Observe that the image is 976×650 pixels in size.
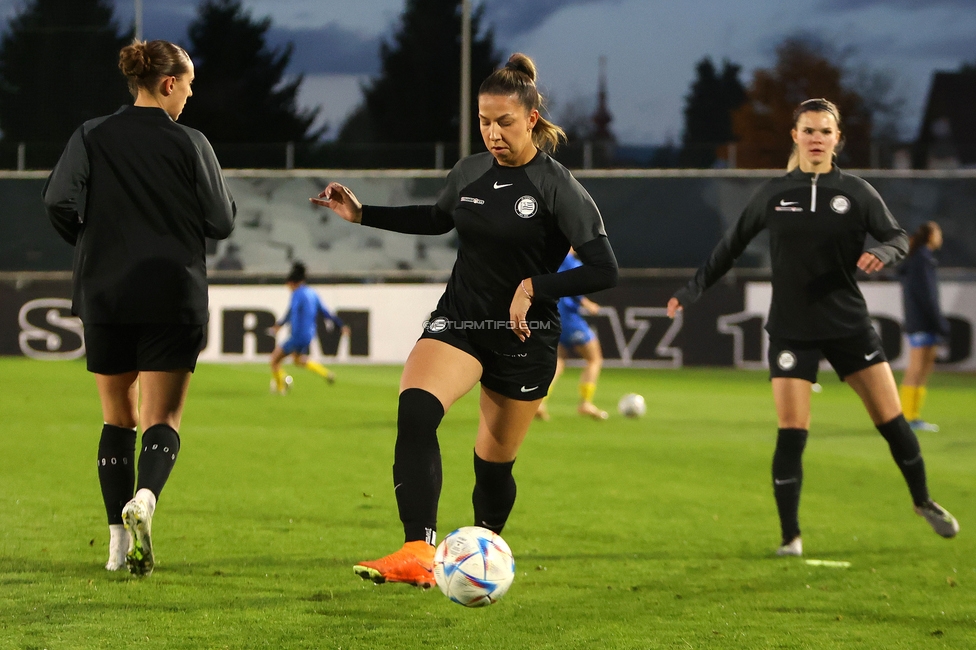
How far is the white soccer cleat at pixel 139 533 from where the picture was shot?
4.84 m

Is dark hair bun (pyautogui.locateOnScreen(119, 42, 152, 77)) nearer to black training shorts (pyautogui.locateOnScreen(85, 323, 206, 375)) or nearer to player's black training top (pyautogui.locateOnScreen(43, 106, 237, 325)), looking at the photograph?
player's black training top (pyautogui.locateOnScreen(43, 106, 237, 325))

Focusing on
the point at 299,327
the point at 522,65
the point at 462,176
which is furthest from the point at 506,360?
the point at 299,327

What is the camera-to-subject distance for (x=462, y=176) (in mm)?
5168

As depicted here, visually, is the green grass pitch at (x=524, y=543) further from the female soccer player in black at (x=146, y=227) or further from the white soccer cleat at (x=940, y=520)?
the female soccer player in black at (x=146, y=227)

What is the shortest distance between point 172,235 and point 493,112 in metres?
1.48

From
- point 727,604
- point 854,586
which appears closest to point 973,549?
point 854,586

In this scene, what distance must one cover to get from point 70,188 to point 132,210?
0.85ft

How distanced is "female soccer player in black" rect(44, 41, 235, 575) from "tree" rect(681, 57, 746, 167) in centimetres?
6052

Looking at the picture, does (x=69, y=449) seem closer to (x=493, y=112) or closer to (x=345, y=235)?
(x=493, y=112)

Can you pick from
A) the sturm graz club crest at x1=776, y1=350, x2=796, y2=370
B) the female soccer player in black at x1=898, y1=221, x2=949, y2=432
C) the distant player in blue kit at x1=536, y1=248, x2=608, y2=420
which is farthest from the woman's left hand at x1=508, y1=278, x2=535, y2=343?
the female soccer player in black at x1=898, y1=221, x2=949, y2=432

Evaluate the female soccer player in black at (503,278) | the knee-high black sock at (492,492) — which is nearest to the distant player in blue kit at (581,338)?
the knee-high black sock at (492,492)

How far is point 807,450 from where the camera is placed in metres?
11.8

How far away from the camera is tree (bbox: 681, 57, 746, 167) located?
66.4m

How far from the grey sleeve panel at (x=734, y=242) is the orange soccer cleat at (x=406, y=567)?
2.71 meters
